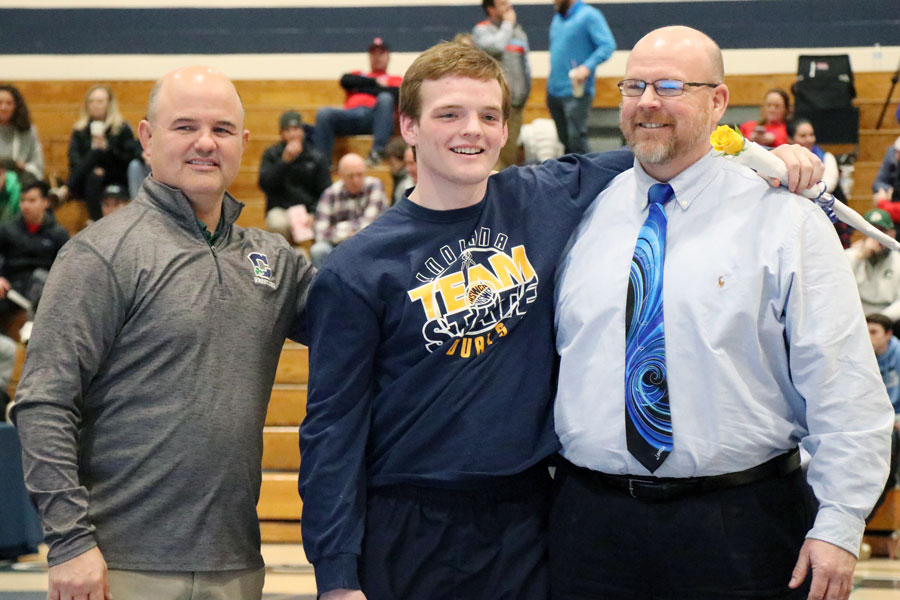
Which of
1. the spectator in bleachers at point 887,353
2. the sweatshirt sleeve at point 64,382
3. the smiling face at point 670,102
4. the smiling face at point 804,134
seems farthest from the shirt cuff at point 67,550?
the smiling face at point 804,134

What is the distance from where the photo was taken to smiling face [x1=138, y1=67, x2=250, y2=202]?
2566mm

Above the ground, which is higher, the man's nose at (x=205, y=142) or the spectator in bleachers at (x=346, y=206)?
the man's nose at (x=205, y=142)

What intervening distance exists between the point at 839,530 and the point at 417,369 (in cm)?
101

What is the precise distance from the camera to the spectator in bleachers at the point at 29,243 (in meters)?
7.97

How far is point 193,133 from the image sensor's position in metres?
2.58

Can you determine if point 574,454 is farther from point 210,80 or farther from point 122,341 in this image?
point 210,80

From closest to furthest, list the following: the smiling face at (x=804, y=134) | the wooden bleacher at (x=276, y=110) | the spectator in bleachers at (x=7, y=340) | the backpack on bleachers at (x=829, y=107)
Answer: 1. the spectator in bleachers at (x=7, y=340)
2. the smiling face at (x=804, y=134)
3. the backpack on bleachers at (x=829, y=107)
4. the wooden bleacher at (x=276, y=110)

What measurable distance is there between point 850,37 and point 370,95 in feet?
19.1

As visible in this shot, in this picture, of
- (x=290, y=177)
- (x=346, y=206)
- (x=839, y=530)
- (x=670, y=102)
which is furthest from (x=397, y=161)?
(x=839, y=530)

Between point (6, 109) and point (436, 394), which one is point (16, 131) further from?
point (436, 394)

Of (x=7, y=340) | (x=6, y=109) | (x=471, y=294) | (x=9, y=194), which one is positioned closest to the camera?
(x=471, y=294)

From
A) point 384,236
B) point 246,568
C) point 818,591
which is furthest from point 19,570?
point 818,591

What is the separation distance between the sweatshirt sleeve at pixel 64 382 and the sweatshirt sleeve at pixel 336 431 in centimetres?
49

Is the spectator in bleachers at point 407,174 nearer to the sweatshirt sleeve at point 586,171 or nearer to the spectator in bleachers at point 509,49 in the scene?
the spectator in bleachers at point 509,49
